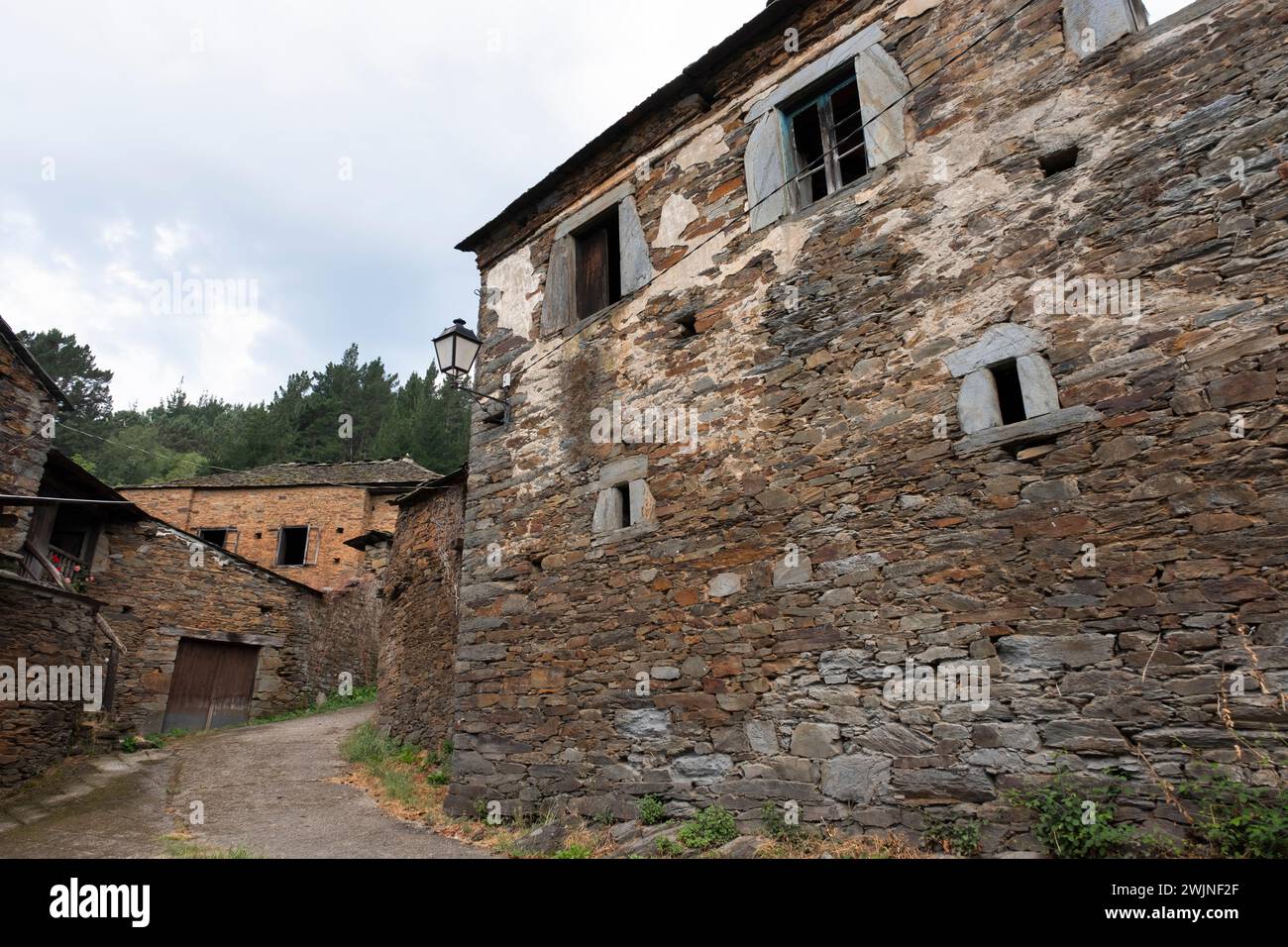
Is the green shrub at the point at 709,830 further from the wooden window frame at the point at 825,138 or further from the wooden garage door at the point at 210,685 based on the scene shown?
the wooden garage door at the point at 210,685

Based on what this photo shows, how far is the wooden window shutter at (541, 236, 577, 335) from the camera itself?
777 centimetres

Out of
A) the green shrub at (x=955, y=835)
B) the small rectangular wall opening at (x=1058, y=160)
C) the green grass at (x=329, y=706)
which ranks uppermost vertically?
the small rectangular wall opening at (x=1058, y=160)

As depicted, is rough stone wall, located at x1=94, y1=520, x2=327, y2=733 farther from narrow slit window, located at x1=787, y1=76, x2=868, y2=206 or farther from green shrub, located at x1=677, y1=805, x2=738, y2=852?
narrow slit window, located at x1=787, y1=76, x2=868, y2=206

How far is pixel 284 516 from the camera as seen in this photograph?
2016 centimetres

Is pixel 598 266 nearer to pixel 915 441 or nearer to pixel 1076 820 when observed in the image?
pixel 915 441

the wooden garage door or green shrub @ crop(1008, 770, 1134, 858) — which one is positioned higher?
the wooden garage door

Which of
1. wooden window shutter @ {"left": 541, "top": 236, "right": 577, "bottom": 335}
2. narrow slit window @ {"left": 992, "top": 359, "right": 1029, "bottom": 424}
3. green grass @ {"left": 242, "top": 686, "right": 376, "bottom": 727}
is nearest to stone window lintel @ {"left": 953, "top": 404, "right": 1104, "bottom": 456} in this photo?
narrow slit window @ {"left": 992, "top": 359, "right": 1029, "bottom": 424}

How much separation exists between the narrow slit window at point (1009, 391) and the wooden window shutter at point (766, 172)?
2.36 m

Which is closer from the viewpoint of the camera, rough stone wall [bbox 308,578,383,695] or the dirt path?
the dirt path

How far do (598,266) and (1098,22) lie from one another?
15.6ft

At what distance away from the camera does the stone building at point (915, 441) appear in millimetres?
3818

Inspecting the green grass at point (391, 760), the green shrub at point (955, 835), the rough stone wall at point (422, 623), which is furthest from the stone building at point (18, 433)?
the green shrub at point (955, 835)

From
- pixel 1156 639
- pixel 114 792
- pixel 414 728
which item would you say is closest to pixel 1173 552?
pixel 1156 639

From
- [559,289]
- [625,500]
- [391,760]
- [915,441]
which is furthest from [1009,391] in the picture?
[391,760]
